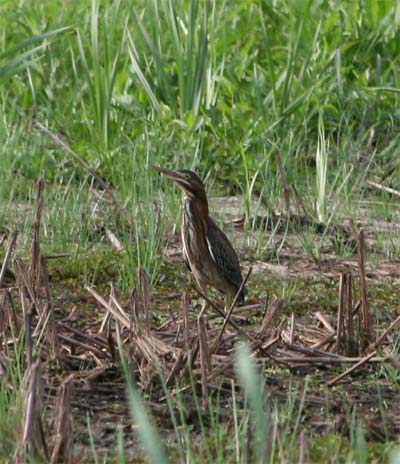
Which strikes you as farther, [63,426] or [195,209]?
[195,209]

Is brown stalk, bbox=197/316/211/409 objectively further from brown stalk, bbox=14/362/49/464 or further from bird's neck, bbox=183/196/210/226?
bird's neck, bbox=183/196/210/226

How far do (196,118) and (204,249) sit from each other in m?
1.84

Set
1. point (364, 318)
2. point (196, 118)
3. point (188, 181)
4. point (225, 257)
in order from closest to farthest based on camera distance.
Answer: point (364, 318) → point (225, 257) → point (188, 181) → point (196, 118)

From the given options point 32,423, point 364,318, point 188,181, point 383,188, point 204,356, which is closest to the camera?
point 32,423

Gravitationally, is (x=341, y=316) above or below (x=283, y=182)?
below

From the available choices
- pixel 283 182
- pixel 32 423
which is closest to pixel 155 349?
pixel 32 423

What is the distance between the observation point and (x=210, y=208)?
8195mm

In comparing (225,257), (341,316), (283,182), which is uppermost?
(283,182)

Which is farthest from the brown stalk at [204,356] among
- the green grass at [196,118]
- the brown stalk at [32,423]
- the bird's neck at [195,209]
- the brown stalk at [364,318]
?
the bird's neck at [195,209]

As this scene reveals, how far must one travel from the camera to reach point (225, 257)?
7.01 meters

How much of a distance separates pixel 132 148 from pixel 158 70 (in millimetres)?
849

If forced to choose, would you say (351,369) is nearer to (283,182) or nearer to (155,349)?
(155,349)

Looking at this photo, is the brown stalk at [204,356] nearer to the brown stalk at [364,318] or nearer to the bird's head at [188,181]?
the brown stalk at [364,318]

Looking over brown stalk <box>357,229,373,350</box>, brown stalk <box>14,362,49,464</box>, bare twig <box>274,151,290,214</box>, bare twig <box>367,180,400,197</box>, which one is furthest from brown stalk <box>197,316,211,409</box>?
bare twig <box>367,180,400,197</box>
